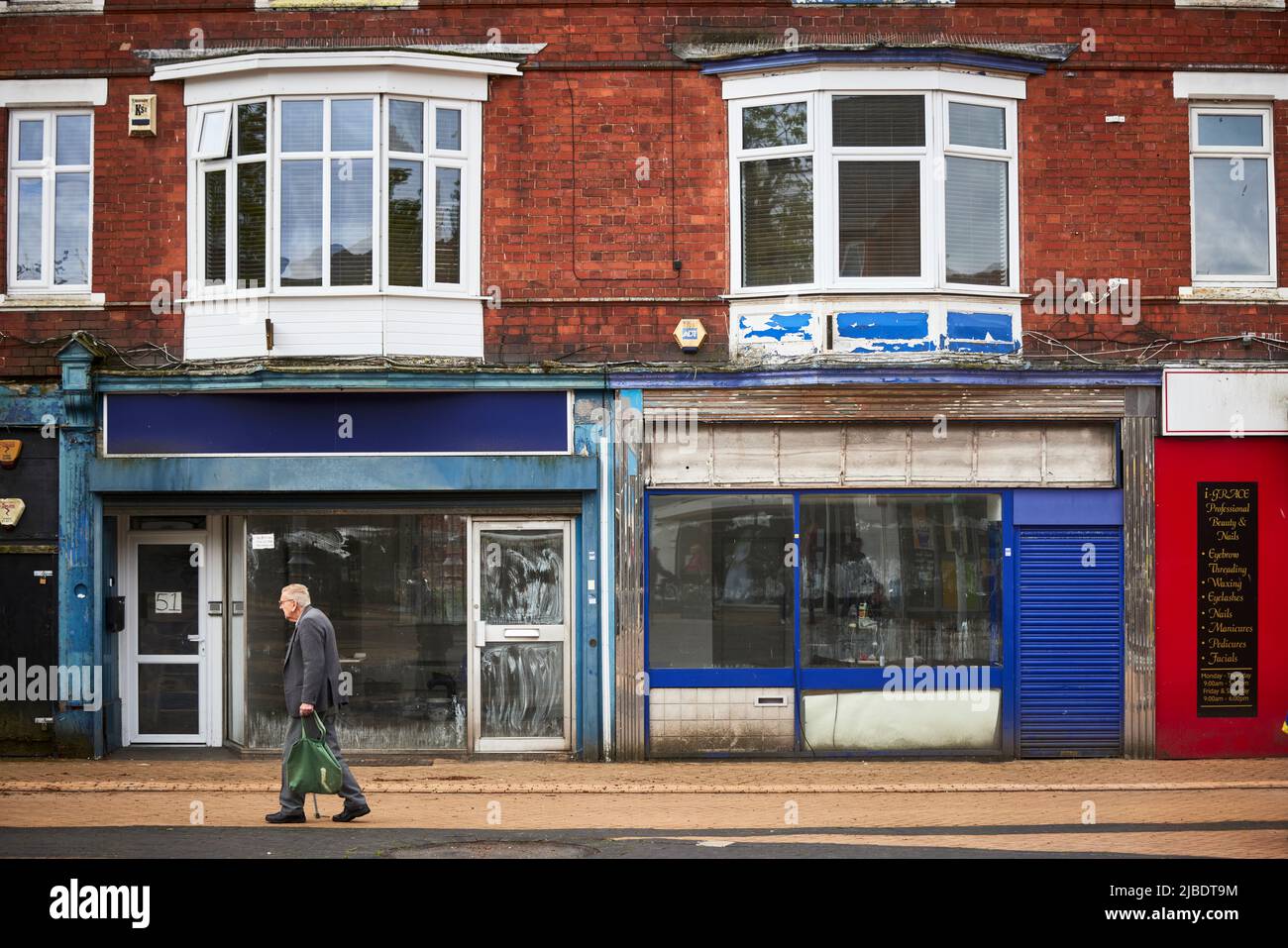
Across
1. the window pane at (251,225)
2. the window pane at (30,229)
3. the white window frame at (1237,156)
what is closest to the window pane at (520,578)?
the window pane at (251,225)

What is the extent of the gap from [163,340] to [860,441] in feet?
22.8

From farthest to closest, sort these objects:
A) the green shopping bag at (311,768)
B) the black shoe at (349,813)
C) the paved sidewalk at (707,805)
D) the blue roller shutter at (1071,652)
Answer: the blue roller shutter at (1071,652)
the black shoe at (349,813)
the green shopping bag at (311,768)
the paved sidewalk at (707,805)

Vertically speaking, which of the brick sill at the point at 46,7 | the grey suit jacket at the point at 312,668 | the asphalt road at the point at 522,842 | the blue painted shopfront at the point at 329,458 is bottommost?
the asphalt road at the point at 522,842

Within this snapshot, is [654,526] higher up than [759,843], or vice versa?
[654,526]

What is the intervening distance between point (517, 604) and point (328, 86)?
5.33 meters

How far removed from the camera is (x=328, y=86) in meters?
15.2

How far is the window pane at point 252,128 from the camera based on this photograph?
15.3 m

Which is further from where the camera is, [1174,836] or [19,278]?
[19,278]

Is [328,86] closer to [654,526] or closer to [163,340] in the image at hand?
[163,340]

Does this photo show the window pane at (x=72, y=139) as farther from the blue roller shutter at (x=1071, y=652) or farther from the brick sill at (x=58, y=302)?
the blue roller shutter at (x=1071, y=652)

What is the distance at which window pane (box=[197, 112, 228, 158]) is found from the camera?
1528 cm

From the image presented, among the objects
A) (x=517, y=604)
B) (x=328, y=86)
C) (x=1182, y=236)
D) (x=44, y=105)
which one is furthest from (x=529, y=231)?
(x=1182, y=236)

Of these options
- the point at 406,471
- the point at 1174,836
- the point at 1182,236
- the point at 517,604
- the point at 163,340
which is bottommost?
the point at 1174,836

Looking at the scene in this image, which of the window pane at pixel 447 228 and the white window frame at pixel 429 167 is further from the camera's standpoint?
the window pane at pixel 447 228
